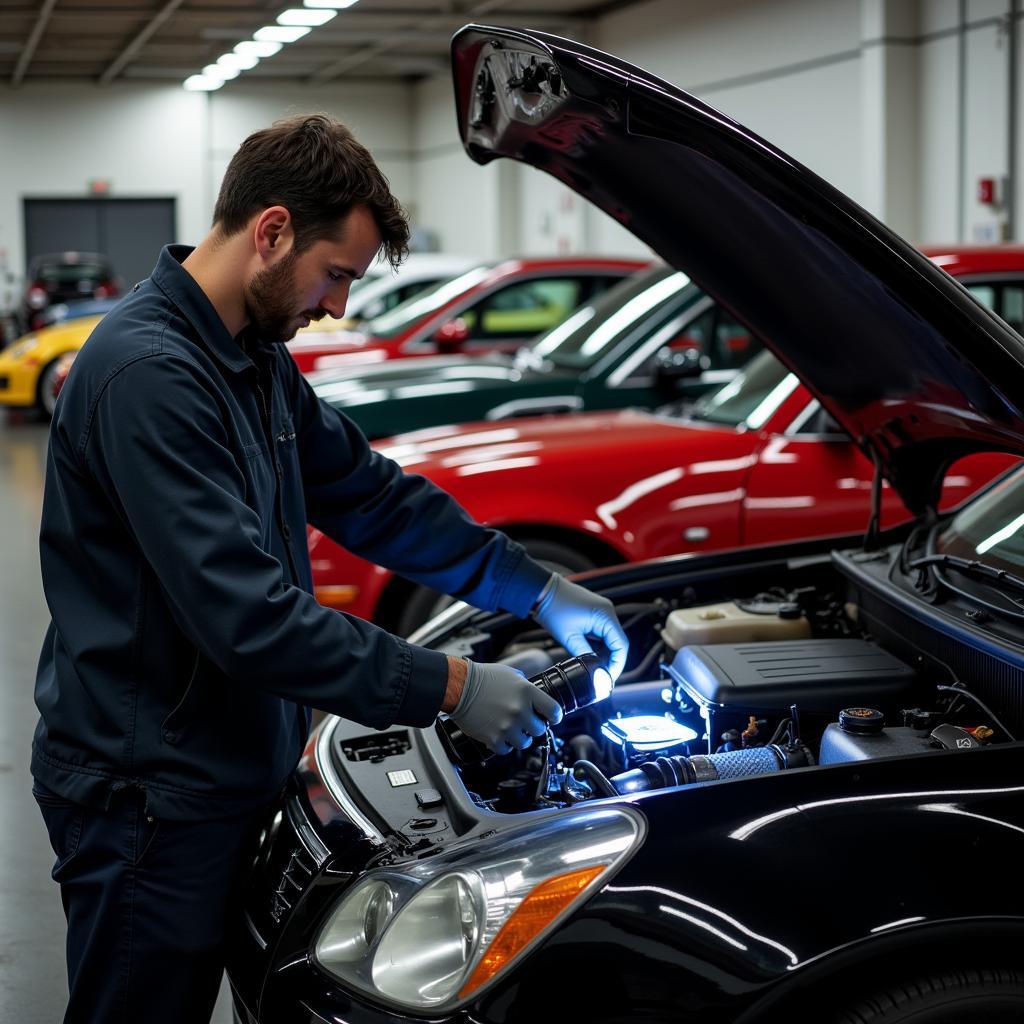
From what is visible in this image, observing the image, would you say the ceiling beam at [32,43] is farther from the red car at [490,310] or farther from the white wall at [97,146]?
the red car at [490,310]

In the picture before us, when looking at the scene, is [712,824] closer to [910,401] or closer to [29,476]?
[910,401]

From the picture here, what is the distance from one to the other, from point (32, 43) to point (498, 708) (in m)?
19.6

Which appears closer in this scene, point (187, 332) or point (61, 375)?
point (187, 332)

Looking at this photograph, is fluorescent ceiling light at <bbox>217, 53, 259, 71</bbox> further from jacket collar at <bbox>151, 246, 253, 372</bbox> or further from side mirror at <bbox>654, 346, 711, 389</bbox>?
jacket collar at <bbox>151, 246, 253, 372</bbox>

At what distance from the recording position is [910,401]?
8.21ft

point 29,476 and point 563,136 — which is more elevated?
point 563,136

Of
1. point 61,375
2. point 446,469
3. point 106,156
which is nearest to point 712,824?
point 446,469

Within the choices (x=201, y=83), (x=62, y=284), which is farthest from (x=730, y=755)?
(x=201, y=83)

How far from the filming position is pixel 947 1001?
165cm

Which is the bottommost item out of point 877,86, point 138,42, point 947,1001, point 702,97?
point 947,1001

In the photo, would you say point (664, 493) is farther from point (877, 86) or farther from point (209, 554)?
point (877, 86)

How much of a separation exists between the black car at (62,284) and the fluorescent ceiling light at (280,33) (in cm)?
395

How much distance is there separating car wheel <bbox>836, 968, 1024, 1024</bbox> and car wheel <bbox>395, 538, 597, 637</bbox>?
2678mm

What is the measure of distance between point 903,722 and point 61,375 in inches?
419
